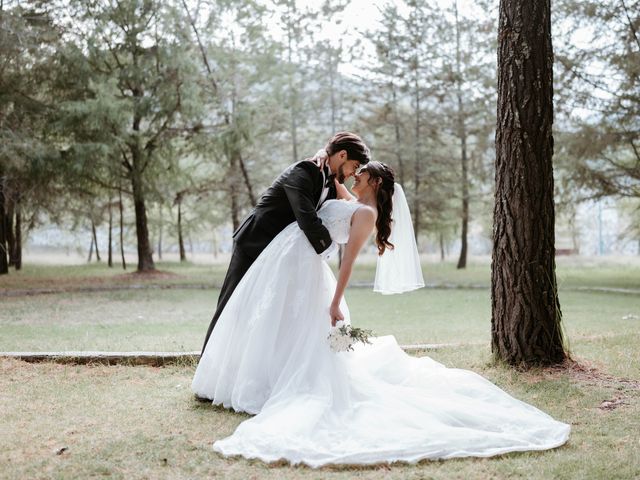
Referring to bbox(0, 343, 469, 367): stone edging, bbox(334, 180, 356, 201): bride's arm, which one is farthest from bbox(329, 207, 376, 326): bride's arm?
bbox(0, 343, 469, 367): stone edging

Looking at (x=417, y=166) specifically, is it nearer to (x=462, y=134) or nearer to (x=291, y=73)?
(x=462, y=134)

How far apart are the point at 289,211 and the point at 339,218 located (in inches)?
19.5

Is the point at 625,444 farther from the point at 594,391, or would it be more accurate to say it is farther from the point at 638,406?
the point at 594,391

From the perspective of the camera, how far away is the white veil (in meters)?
5.14

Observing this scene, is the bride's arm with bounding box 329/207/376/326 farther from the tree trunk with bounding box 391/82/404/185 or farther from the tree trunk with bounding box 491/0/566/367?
the tree trunk with bounding box 391/82/404/185

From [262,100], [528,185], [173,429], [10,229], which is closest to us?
[173,429]

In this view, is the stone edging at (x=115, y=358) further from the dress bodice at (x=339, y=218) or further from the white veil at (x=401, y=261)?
the dress bodice at (x=339, y=218)

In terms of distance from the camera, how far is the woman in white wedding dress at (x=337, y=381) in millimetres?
3520

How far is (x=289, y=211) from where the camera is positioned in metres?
4.92

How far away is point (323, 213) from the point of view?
15.4 ft

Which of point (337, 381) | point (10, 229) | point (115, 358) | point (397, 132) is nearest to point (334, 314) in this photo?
point (337, 381)

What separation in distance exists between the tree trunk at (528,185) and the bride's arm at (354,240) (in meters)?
1.66

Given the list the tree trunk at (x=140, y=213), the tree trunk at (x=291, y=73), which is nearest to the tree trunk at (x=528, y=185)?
the tree trunk at (x=140, y=213)

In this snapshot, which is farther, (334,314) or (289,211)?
(289,211)
